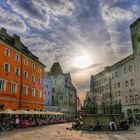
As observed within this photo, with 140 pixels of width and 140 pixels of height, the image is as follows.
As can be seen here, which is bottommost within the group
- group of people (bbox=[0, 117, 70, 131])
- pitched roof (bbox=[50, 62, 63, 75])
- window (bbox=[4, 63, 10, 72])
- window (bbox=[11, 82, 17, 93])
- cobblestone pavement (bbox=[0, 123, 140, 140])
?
cobblestone pavement (bbox=[0, 123, 140, 140])

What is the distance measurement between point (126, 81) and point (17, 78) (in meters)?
29.9

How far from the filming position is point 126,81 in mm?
57406

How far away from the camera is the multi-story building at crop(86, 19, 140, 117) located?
170 ft

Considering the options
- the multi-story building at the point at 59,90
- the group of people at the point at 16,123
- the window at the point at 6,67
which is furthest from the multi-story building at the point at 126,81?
the window at the point at 6,67

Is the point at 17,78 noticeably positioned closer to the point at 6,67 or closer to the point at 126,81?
the point at 6,67

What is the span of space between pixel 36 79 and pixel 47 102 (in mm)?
30688

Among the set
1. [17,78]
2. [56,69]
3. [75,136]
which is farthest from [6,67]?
[56,69]

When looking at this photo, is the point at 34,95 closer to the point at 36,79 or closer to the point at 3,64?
the point at 36,79

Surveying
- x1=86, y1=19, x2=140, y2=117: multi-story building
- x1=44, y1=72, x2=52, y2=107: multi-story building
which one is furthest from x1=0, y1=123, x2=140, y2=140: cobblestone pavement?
x1=44, y1=72, x2=52, y2=107: multi-story building

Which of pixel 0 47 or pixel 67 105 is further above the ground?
pixel 0 47

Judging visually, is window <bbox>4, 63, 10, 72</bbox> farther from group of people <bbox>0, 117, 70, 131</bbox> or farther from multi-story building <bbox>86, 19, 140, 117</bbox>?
multi-story building <bbox>86, 19, 140, 117</bbox>

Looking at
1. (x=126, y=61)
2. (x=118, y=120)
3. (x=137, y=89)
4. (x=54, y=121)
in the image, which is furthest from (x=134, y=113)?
(x=118, y=120)

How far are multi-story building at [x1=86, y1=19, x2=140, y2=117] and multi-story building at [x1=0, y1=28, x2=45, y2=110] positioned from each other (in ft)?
51.0

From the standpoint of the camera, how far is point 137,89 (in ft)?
169
